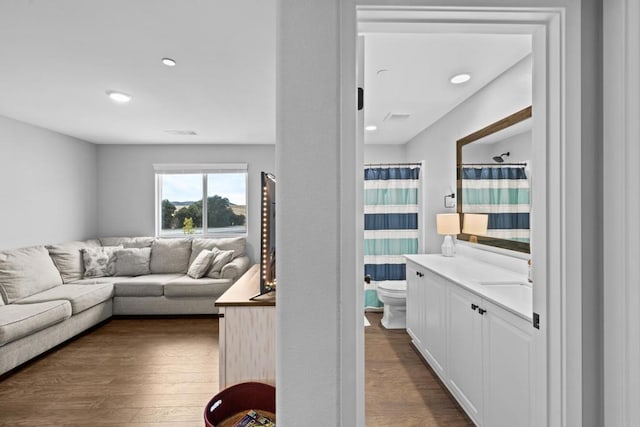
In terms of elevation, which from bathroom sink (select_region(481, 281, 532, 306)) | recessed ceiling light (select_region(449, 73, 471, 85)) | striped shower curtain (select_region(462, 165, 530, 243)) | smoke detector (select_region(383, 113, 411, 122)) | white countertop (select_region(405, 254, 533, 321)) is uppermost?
smoke detector (select_region(383, 113, 411, 122))

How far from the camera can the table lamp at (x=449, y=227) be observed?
3.22 meters

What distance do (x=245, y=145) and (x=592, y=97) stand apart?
4663 mm

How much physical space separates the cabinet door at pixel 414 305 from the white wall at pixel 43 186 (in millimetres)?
4512

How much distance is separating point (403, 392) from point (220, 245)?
3.39 m

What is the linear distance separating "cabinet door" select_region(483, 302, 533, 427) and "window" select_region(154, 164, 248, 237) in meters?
4.16

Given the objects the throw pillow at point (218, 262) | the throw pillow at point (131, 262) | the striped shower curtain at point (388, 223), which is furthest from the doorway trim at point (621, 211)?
the throw pillow at point (131, 262)

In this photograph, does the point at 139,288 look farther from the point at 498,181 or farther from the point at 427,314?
the point at 498,181

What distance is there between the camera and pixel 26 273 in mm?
3373

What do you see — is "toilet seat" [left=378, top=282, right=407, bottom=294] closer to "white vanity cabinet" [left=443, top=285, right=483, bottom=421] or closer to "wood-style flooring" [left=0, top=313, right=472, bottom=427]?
"wood-style flooring" [left=0, top=313, right=472, bottom=427]

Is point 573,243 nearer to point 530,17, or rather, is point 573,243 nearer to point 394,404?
point 530,17

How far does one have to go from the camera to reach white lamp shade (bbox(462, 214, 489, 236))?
277 centimetres

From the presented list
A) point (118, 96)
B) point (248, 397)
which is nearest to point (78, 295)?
point (118, 96)

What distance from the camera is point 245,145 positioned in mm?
5145

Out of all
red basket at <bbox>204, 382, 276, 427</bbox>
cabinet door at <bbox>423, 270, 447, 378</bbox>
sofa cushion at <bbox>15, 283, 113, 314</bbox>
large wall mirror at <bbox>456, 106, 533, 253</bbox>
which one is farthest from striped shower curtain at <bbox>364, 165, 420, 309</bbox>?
sofa cushion at <bbox>15, 283, 113, 314</bbox>
